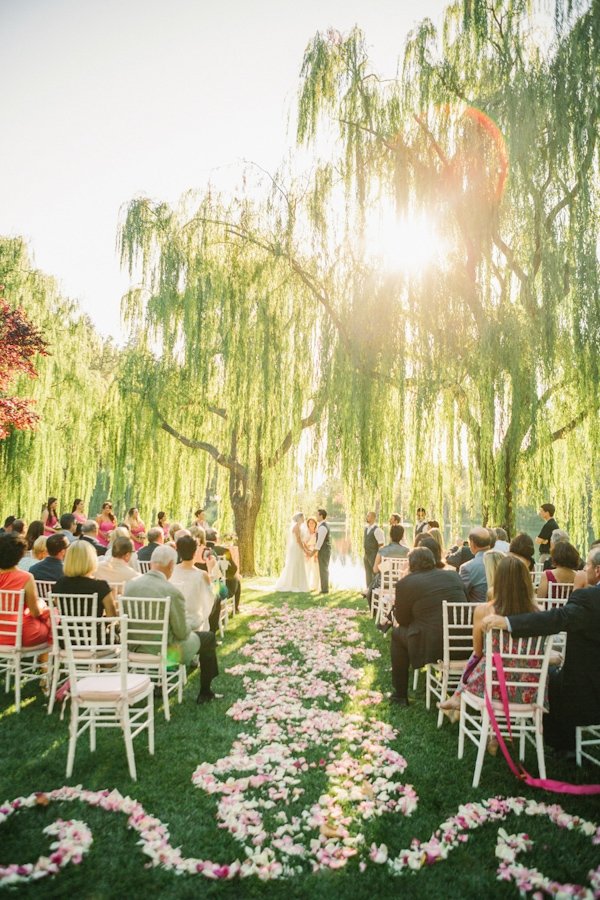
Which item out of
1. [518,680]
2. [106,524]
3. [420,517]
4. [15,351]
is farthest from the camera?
[106,524]

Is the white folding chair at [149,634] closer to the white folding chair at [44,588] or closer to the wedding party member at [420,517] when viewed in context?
the white folding chair at [44,588]

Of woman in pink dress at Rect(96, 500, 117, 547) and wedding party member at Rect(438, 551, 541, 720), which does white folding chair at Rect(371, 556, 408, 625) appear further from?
woman in pink dress at Rect(96, 500, 117, 547)

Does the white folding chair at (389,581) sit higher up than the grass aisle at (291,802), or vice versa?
the white folding chair at (389,581)

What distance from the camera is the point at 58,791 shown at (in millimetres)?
3320

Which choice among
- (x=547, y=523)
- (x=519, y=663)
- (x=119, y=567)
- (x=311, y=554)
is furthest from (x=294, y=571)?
(x=519, y=663)

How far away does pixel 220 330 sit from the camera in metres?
10.7

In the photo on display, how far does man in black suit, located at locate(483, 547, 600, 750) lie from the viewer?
11.3 feet

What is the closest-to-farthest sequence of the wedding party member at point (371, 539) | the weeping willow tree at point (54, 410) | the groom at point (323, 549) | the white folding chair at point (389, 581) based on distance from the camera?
the white folding chair at point (389, 581) → the wedding party member at point (371, 539) → the groom at point (323, 549) → the weeping willow tree at point (54, 410)

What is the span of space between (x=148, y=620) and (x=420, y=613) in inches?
90.3

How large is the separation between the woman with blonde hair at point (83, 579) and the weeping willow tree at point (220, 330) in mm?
5641

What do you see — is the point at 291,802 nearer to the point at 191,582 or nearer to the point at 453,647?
the point at 453,647

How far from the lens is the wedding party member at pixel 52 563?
568 centimetres

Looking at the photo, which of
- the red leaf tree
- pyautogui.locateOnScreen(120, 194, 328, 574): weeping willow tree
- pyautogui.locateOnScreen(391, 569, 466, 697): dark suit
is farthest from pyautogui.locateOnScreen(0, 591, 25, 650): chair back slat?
pyautogui.locateOnScreen(120, 194, 328, 574): weeping willow tree

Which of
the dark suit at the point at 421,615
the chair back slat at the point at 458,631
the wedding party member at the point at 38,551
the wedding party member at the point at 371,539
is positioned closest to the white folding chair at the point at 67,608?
the wedding party member at the point at 38,551
